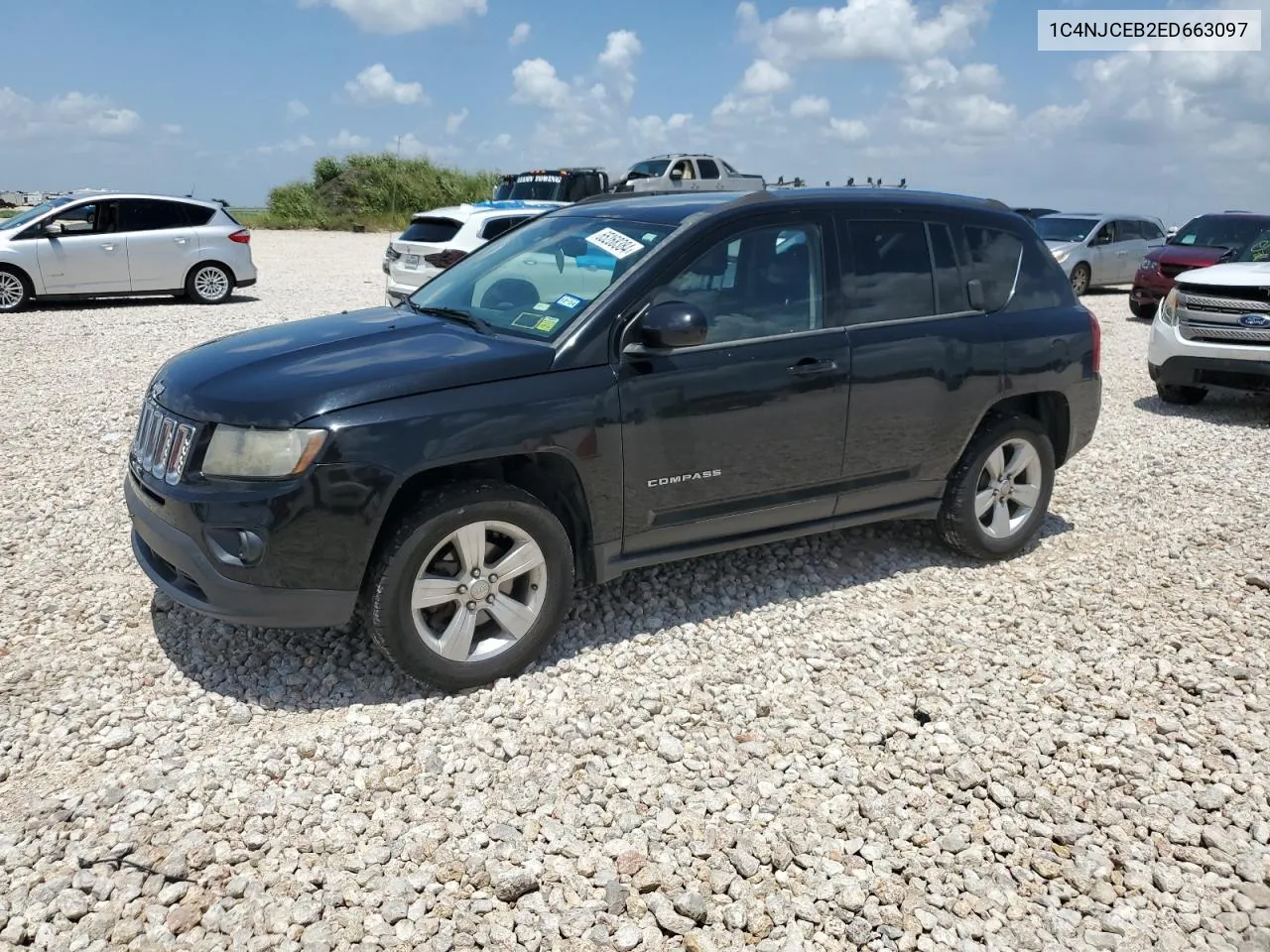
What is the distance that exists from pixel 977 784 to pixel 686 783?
101 centimetres

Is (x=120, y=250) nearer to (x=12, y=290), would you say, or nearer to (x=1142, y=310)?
(x=12, y=290)

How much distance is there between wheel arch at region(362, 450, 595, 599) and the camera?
382 centimetres

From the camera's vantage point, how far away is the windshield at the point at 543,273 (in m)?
4.32

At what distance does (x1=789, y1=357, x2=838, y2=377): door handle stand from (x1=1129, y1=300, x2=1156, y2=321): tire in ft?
45.7

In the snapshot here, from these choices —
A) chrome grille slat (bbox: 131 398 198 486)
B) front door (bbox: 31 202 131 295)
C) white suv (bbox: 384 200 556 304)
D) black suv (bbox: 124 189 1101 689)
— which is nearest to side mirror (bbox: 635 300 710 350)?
black suv (bbox: 124 189 1101 689)

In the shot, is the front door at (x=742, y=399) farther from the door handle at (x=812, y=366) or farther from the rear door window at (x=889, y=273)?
the rear door window at (x=889, y=273)

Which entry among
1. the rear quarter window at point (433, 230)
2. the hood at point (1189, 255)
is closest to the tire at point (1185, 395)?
the hood at point (1189, 255)

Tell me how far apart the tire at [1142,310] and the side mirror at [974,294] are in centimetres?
1289

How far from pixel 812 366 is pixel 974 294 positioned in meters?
1.22

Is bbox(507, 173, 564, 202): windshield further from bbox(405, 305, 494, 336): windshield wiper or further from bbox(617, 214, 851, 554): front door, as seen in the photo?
bbox(617, 214, 851, 554): front door

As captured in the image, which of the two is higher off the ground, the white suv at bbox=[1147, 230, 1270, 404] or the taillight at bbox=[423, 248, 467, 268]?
the taillight at bbox=[423, 248, 467, 268]

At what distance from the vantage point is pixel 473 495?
3822mm

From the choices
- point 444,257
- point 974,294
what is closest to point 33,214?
point 444,257

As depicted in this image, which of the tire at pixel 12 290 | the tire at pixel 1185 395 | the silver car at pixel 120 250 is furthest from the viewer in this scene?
the silver car at pixel 120 250
